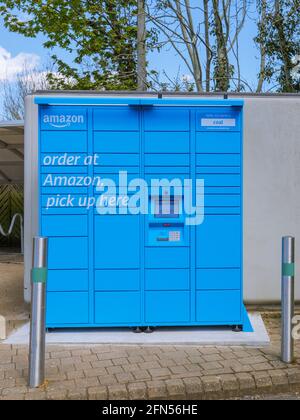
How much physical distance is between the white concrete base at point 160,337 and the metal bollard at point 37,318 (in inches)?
43.8

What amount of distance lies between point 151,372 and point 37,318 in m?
1.07

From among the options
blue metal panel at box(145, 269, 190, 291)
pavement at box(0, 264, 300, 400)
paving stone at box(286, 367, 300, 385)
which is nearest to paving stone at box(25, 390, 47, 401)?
pavement at box(0, 264, 300, 400)

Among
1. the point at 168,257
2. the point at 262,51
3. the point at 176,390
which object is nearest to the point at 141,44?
the point at 262,51

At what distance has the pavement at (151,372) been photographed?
366 cm

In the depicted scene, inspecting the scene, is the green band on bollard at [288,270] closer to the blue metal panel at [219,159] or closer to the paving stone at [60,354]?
the blue metal panel at [219,159]

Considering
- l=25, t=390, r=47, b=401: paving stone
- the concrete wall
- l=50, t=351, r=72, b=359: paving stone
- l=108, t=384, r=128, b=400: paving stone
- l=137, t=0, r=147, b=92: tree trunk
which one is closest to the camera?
l=25, t=390, r=47, b=401: paving stone

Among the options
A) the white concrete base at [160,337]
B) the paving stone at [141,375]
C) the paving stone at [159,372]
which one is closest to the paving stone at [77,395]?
the paving stone at [141,375]

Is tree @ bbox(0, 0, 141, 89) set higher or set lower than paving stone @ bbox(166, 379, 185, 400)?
higher

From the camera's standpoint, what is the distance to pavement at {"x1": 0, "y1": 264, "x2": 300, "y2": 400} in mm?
3662

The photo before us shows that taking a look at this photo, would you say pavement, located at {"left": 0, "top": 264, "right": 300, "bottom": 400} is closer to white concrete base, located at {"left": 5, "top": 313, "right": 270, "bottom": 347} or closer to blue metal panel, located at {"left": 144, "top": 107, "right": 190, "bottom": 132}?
white concrete base, located at {"left": 5, "top": 313, "right": 270, "bottom": 347}

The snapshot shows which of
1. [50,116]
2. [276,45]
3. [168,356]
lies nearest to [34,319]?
[168,356]

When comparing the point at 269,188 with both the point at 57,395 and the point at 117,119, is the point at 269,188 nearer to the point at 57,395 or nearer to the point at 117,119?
the point at 117,119

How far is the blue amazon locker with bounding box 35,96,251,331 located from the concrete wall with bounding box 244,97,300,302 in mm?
820
